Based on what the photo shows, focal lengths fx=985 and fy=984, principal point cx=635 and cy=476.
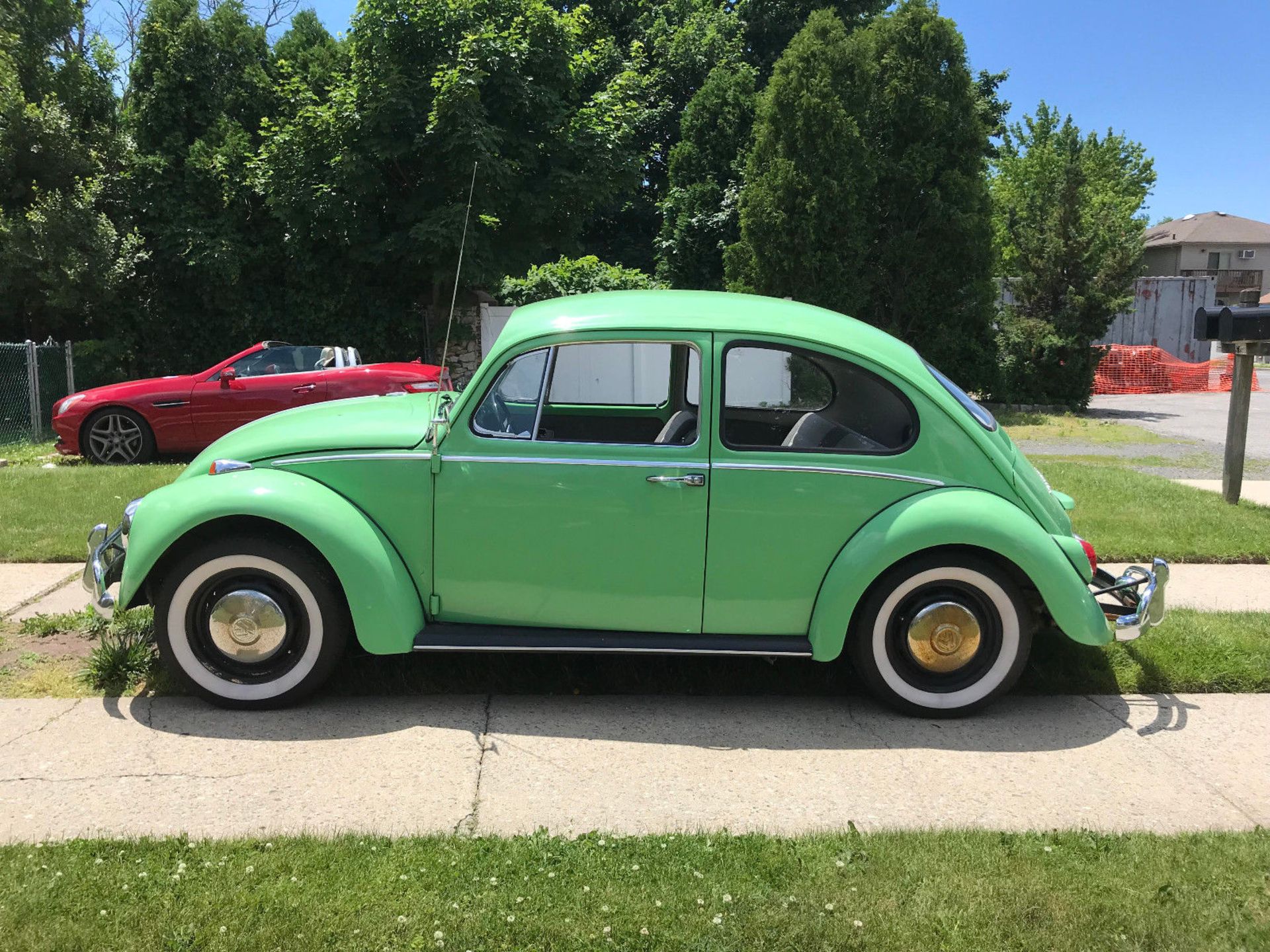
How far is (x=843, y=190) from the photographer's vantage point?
17.0 meters

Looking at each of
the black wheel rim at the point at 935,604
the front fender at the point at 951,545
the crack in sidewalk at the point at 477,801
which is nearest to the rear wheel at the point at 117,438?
the crack in sidewalk at the point at 477,801

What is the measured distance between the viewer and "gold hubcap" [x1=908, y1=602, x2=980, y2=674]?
4.14 m

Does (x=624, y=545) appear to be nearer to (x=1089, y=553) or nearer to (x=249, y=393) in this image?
(x=1089, y=553)

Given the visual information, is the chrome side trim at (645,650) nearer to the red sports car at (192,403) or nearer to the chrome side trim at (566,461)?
the chrome side trim at (566,461)

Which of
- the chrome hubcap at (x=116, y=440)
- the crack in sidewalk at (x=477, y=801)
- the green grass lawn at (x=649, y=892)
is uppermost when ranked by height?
the chrome hubcap at (x=116, y=440)

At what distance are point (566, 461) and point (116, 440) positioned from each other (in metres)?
8.85

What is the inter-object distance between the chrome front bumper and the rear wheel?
32.9ft

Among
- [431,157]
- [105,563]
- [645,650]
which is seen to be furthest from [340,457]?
[431,157]

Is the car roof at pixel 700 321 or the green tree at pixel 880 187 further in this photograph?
the green tree at pixel 880 187

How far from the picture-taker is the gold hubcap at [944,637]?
414 cm

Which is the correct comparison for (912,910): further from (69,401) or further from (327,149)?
(327,149)

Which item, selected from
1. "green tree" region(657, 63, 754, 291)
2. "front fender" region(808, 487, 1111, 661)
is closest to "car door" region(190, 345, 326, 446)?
"front fender" region(808, 487, 1111, 661)

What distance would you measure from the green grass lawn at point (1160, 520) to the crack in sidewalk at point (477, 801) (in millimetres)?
4669

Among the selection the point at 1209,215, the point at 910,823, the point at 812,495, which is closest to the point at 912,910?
the point at 910,823
